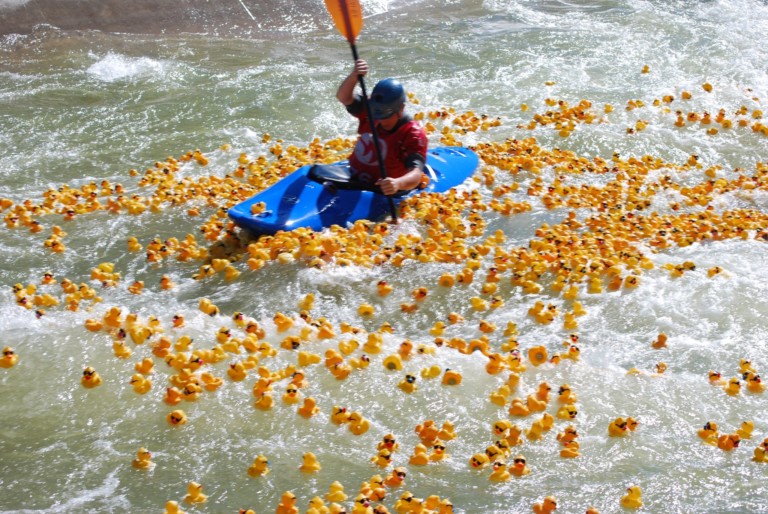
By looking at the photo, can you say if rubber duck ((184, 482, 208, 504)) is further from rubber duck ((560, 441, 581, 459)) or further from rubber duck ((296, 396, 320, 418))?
rubber duck ((560, 441, 581, 459))

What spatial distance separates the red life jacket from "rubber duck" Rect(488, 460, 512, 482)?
3.10m

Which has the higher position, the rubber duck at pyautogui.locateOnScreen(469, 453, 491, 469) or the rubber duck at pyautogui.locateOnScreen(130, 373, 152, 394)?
the rubber duck at pyautogui.locateOnScreen(130, 373, 152, 394)

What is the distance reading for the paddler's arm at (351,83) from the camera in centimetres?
645

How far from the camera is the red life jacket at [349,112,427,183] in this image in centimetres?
648

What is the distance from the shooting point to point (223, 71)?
1055cm

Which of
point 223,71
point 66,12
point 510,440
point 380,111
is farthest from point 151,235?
point 66,12

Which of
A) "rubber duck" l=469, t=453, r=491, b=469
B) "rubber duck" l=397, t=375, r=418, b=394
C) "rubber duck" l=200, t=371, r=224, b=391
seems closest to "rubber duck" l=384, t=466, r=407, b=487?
"rubber duck" l=469, t=453, r=491, b=469

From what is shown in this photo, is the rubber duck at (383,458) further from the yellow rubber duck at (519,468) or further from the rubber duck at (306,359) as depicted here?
the rubber duck at (306,359)

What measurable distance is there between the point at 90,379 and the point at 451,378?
1.95 metres

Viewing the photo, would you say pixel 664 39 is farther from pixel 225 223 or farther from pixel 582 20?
pixel 225 223

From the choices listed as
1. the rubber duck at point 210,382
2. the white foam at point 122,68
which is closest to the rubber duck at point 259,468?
the rubber duck at point 210,382

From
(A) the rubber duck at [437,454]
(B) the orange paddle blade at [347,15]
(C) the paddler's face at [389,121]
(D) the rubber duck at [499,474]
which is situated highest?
(B) the orange paddle blade at [347,15]

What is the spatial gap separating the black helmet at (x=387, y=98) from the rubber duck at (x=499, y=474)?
3200 mm

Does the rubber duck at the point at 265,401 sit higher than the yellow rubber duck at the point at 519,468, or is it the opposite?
the rubber duck at the point at 265,401
